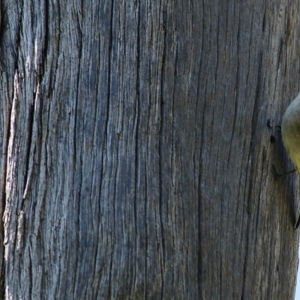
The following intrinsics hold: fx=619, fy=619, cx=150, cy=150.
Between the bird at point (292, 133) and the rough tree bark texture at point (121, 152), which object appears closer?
the rough tree bark texture at point (121, 152)

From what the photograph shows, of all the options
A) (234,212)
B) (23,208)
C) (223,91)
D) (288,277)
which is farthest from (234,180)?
(23,208)

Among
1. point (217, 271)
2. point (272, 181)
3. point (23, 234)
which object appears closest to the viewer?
point (23, 234)

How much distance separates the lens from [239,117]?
2566 millimetres

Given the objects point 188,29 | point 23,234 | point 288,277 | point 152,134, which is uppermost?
point 188,29

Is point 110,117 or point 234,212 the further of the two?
point 234,212

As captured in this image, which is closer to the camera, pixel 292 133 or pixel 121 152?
pixel 121 152

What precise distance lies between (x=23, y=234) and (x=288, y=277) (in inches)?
48.0

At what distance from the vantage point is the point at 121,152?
2324mm

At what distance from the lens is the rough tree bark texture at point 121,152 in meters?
2.29

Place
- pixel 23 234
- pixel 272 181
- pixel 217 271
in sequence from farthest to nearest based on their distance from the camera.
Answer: pixel 272 181, pixel 217 271, pixel 23 234

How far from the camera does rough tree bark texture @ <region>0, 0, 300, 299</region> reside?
2.29m

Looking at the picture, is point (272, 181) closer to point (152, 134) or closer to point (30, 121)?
point (152, 134)

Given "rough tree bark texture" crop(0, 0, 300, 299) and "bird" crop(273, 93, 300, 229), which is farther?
Result: "bird" crop(273, 93, 300, 229)

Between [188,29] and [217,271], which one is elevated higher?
[188,29]
